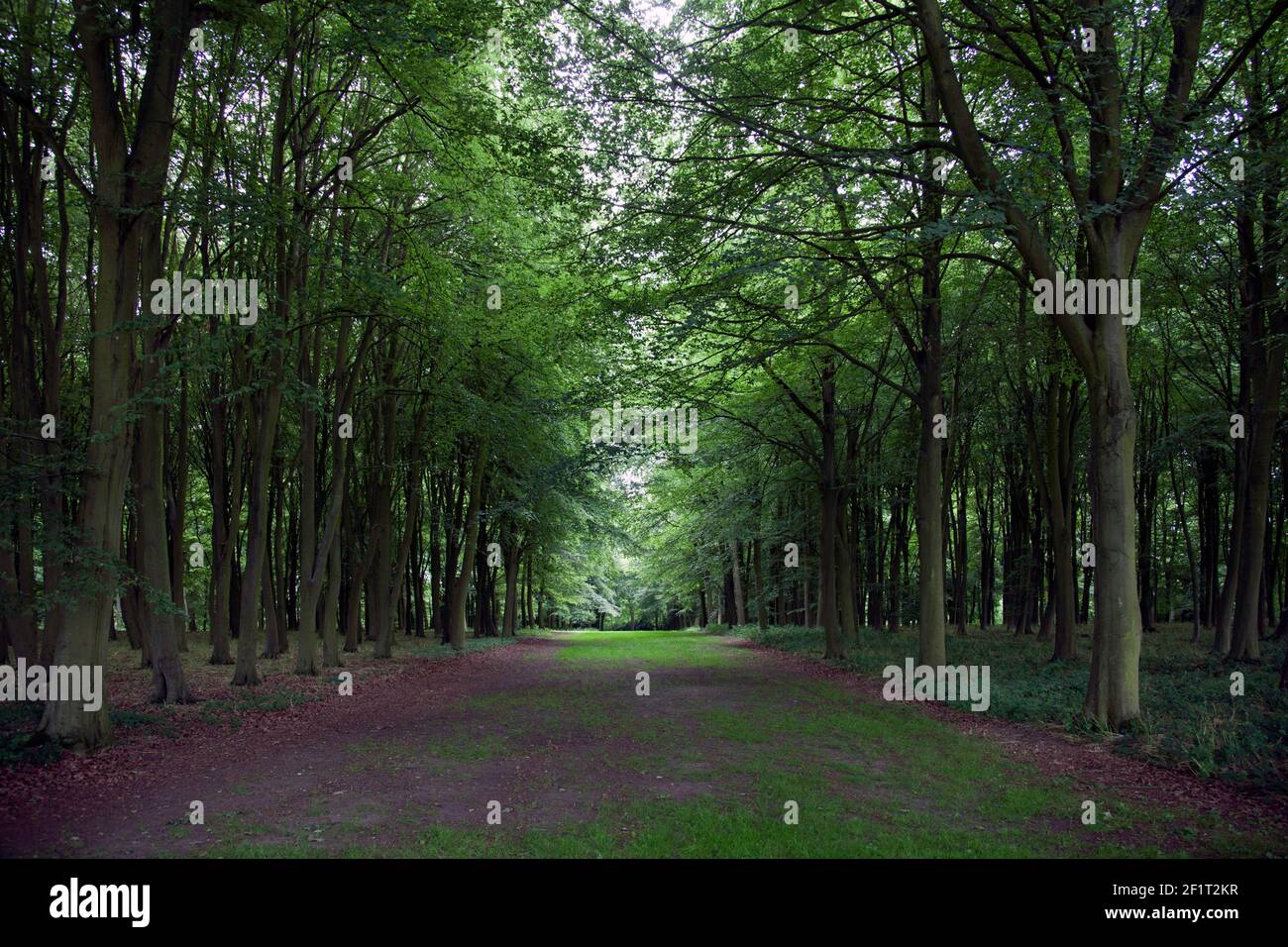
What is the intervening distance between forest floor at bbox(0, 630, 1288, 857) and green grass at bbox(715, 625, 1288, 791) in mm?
343

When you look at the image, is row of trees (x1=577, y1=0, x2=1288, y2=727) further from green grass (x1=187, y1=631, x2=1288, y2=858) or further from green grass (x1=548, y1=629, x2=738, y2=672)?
green grass (x1=548, y1=629, x2=738, y2=672)

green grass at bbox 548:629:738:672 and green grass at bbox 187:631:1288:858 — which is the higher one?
green grass at bbox 187:631:1288:858

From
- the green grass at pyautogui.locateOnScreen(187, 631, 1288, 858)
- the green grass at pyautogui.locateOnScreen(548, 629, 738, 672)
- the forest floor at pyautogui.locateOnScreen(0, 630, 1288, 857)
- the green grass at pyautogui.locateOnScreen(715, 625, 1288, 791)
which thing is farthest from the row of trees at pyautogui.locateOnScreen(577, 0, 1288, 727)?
the green grass at pyautogui.locateOnScreen(548, 629, 738, 672)

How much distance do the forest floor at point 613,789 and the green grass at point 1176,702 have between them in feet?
1.13

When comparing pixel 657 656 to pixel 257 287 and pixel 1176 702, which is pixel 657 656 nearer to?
pixel 1176 702

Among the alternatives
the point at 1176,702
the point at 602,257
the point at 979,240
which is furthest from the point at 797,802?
the point at 979,240

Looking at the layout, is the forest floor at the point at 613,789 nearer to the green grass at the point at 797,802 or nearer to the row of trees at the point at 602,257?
the green grass at the point at 797,802

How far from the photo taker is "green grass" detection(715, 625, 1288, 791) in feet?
24.2

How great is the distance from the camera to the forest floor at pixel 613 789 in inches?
220

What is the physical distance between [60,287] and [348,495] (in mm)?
12282

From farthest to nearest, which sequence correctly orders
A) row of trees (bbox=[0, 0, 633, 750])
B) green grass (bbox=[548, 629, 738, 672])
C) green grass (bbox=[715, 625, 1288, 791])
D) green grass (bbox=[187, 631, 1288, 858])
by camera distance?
green grass (bbox=[548, 629, 738, 672]) → row of trees (bbox=[0, 0, 633, 750]) → green grass (bbox=[715, 625, 1288, 791]) → green grass (bbox=[187, 631, 1288, 858])

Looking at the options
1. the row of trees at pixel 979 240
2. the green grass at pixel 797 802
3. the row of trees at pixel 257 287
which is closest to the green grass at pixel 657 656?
the row of trees at pixel 979 240

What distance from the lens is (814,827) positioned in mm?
5887

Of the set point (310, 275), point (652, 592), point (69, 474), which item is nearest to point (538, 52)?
point (310, 275)
